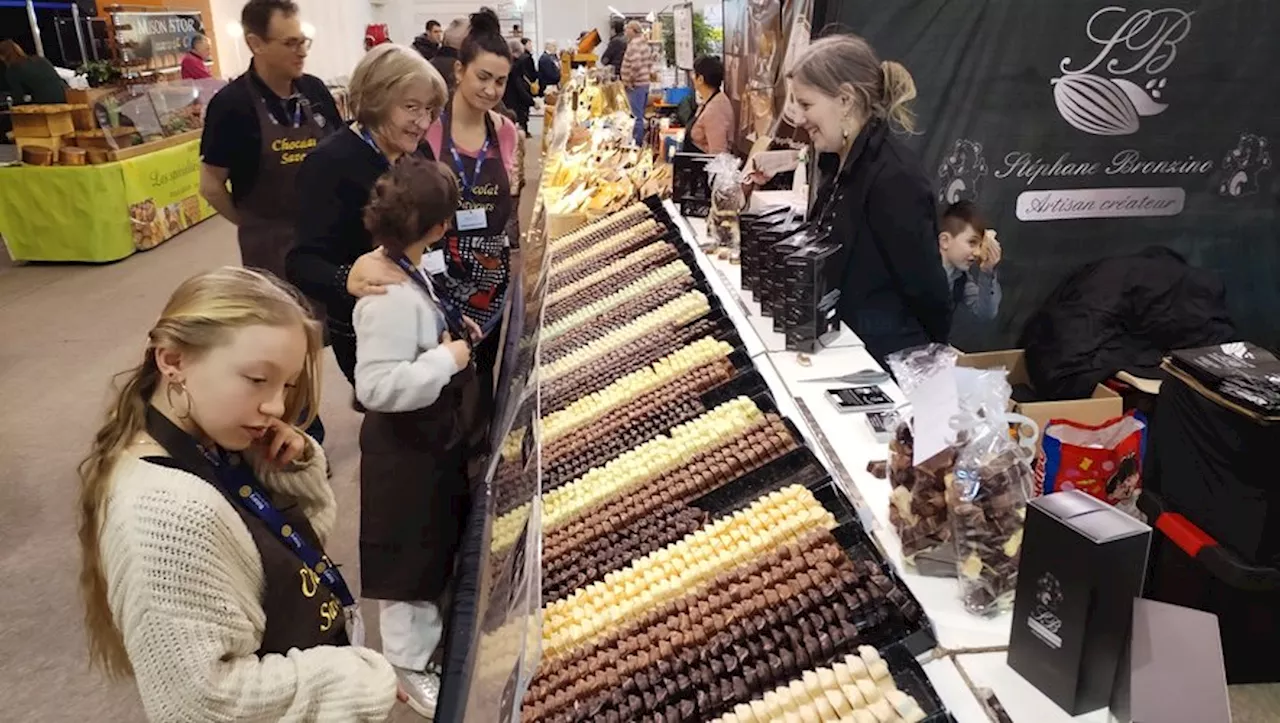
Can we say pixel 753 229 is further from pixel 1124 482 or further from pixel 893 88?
pixel 1124 482

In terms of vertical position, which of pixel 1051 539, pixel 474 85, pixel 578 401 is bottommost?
pixel 578 401

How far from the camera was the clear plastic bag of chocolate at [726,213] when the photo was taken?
9.78 feet

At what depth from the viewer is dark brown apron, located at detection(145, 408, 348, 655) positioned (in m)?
1.28

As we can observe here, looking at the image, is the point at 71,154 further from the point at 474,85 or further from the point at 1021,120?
the point at 1021,120

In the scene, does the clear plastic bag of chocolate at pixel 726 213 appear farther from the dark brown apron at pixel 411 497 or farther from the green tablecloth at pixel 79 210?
the green tablecloth at pixel 79 210

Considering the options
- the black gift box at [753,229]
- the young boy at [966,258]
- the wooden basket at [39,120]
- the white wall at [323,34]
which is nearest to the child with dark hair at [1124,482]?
the black gift box at [753,229]

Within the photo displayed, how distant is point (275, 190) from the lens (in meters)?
3.27

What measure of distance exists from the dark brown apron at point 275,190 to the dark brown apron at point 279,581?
2.04 meters

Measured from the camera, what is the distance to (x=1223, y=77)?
12.3ft

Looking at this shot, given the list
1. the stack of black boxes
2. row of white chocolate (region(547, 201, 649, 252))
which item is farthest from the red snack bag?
row of white chocolate (region(547, 201, 649, 252))

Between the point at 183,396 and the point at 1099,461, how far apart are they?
176 cm

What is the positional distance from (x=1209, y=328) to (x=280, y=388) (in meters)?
3.60

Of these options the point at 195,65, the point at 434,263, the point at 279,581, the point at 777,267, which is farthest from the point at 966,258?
the point at 195,65

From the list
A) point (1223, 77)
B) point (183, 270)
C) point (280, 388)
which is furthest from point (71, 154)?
point (1223, 77)
